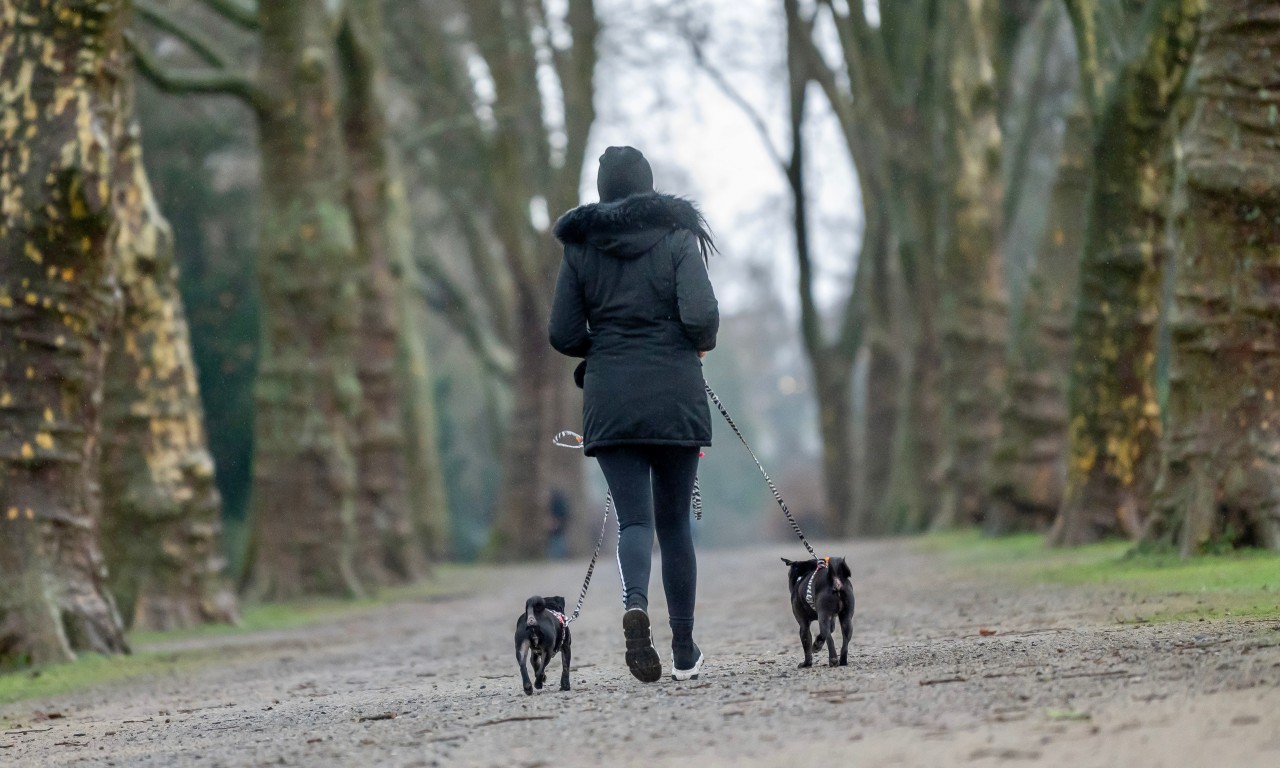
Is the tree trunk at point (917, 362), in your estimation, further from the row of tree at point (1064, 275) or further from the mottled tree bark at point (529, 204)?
the mottled tree bark at point (529, 204)

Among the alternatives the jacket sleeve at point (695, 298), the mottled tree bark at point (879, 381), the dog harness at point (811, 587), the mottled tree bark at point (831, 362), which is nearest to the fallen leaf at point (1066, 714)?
the dog harness at point (811, 587)

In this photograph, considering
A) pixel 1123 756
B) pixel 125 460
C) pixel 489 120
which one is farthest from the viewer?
pixel 489 120

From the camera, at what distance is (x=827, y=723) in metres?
6.36

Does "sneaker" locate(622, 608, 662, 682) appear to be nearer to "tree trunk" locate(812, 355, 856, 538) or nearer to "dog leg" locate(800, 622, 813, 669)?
"dog leg" locate(800, 622, 813, 669)

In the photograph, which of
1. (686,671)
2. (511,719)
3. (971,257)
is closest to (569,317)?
(686,671)

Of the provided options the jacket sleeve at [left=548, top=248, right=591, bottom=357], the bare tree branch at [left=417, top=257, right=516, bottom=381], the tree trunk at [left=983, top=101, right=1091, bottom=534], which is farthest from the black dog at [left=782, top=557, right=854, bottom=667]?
the bare tree branch at [left=417, top=257, right=516, bottom=381]

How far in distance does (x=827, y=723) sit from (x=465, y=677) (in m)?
4.08

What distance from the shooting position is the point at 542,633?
805cm

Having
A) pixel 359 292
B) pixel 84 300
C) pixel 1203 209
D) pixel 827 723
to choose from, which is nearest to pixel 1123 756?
pixel 827 723

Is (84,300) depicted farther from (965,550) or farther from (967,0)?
(967,0)

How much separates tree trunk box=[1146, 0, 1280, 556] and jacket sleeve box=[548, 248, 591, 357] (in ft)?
19.1

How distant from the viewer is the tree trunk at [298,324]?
66.4ft

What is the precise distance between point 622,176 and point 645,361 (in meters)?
0.92

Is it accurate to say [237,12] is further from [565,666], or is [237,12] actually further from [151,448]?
[565,666]
